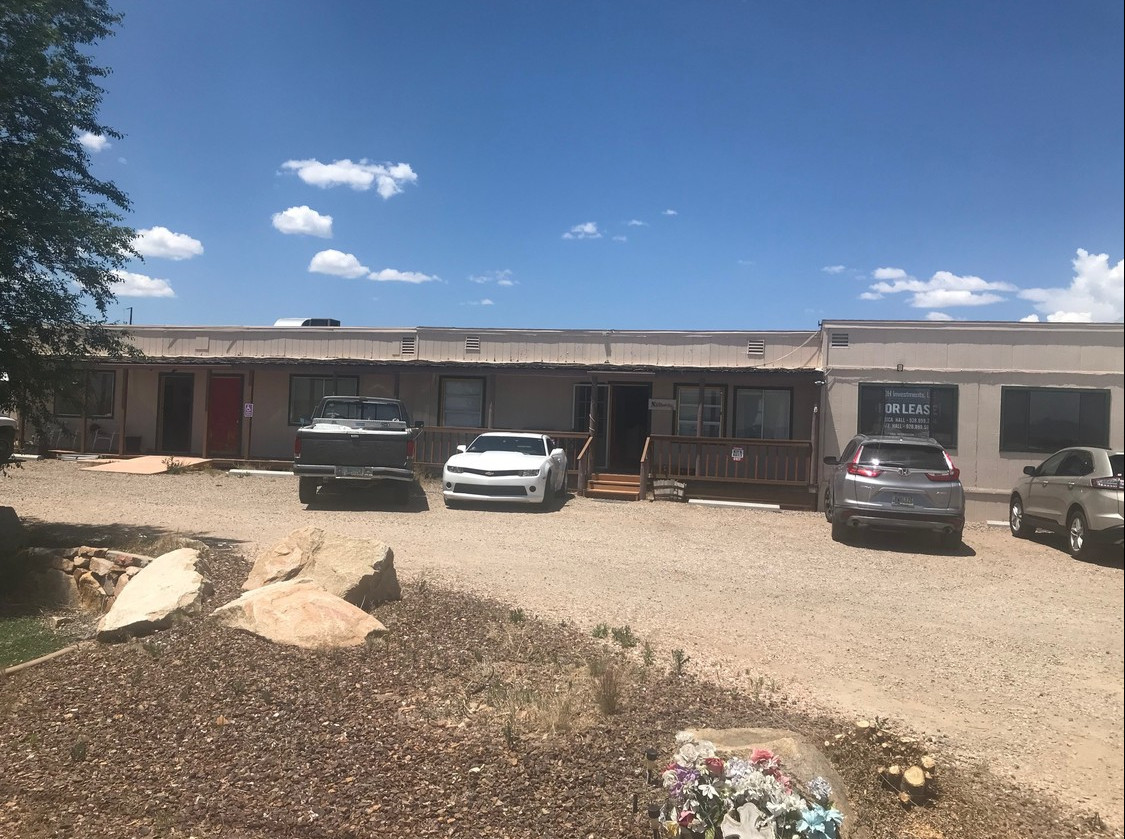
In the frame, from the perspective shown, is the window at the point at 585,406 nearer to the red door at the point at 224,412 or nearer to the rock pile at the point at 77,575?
the red door at the point at 224,412

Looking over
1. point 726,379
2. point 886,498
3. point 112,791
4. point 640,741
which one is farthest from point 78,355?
point 726,379

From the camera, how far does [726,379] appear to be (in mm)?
16953

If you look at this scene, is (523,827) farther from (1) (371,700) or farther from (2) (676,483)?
(2) (676,483)

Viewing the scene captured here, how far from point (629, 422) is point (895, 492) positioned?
349 inches

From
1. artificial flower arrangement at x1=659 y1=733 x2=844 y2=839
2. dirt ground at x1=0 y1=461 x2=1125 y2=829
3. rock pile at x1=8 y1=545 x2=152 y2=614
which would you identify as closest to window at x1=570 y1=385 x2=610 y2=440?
dirt ground at x1=0 y1=461 x2=1125 y2=829

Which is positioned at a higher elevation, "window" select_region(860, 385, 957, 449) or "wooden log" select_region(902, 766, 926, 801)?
"window" select_region(860, 385, 957, 449)

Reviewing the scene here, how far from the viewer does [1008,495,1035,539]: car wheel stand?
4820 mm

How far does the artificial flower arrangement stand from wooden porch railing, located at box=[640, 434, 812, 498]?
40.7 feet

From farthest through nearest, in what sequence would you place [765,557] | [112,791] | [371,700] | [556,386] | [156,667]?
[556,386] < [765,557] < [156,667] < [371,700] < [112,791]

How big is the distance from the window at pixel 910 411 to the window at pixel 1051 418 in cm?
198

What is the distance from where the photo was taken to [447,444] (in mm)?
17281

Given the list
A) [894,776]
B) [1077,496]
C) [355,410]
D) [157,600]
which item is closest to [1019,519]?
[1077,496]

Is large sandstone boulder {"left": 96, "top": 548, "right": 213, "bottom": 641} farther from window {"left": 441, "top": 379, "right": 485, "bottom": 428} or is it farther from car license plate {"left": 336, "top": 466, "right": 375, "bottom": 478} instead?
window {"left": 441, "top": 379, "right": 485, "bottom": 428}

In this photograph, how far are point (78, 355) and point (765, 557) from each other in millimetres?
8333
